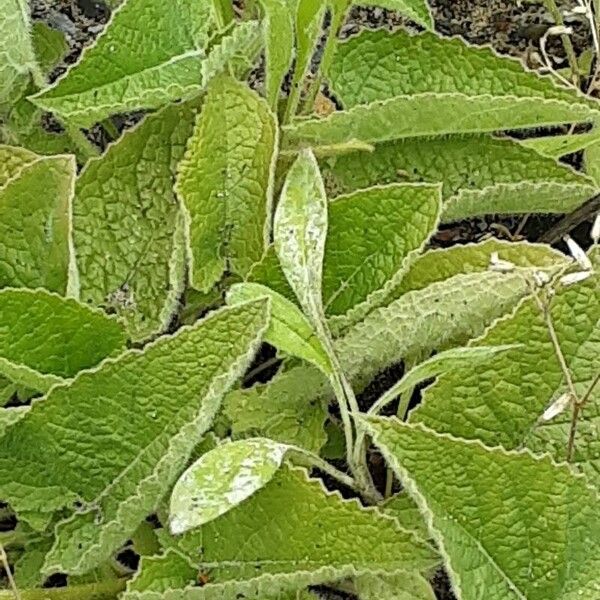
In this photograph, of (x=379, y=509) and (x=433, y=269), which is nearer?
(x=379, y=509)

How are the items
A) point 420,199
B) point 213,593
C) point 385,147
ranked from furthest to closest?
point 385,147 → point 420,199 → point 213,593

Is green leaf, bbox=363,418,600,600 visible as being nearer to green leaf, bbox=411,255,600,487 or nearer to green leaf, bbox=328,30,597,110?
green leaf, bbox=411,255,600,487

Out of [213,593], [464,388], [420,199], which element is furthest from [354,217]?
[213,593]

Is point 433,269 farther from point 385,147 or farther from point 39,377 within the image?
point 39,377

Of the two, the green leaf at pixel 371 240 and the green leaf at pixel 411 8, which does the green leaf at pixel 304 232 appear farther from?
the green leaf at pixel 411 8

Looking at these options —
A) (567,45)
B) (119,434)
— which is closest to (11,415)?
(119,434)

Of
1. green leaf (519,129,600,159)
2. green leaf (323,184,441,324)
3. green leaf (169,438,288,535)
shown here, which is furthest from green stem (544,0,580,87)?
green leaf (169,438,288,535)
